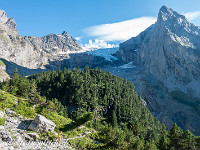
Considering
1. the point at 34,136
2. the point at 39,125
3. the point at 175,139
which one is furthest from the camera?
the point at 175,139

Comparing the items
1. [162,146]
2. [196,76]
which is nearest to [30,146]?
[162,146]

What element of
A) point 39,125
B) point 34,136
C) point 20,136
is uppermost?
point 39,125

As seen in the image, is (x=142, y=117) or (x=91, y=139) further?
(x=142, y=117)

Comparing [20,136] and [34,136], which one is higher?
[20,136]

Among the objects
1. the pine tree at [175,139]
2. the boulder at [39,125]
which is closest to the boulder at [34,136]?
the boulder at [39,125]

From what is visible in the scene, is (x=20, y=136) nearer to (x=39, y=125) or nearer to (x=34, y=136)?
(x=34, y=136)

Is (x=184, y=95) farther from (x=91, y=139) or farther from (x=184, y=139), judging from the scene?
(x=91, y=139)

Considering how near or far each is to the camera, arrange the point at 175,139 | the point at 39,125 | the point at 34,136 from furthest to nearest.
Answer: the point at 175,139
the point at 39,125
the point at 34,136

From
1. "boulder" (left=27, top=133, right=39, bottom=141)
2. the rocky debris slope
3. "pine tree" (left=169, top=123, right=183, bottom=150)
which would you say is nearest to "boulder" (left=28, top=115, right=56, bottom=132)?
the rocky debris slope

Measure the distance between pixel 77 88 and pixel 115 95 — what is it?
25.8 m

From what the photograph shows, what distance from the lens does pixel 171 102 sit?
173 meters

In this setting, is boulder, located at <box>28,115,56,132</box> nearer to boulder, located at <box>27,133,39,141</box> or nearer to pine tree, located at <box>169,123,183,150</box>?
boulder, located at <box>27,133,39,141</box>

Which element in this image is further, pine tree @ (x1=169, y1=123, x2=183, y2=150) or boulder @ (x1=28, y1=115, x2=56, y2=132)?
pine tree @ (x1=169, y1=123, x2=183, y2=150)

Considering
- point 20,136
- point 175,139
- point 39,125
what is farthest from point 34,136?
point 175,139
